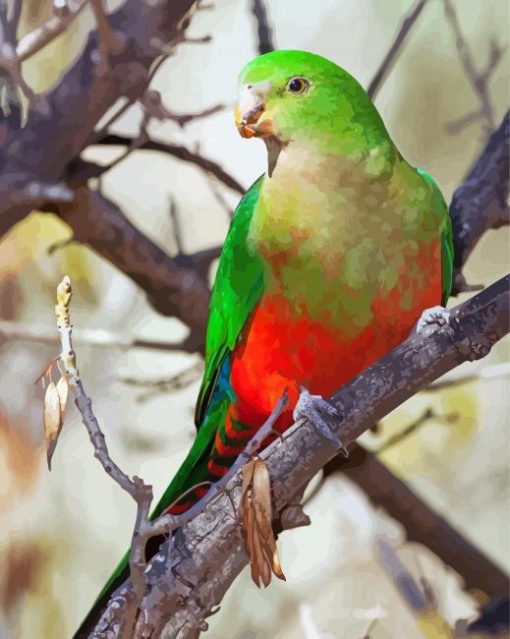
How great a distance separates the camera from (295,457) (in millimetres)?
627

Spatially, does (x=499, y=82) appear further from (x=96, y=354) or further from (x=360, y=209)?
(x=96, y=354)

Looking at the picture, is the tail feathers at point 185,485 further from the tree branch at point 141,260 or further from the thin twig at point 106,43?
the thin twig at point 106,43

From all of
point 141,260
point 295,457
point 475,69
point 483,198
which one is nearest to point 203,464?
point 295,457

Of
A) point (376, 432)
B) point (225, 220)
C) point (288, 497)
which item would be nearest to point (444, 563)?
point (376, 432)

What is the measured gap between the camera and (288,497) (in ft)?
2.07

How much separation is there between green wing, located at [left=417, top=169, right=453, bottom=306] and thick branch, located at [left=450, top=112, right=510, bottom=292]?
64mm

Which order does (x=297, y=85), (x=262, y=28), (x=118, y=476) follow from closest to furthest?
(x=118, y=476)
(x=297, y=85)
(x=262, y=28)

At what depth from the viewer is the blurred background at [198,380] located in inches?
31.2

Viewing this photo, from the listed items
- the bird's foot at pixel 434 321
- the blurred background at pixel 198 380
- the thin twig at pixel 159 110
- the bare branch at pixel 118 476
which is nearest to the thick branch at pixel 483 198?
the blurred background at pixel 198 380

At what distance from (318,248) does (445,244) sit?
11 centimetres

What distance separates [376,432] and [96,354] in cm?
27

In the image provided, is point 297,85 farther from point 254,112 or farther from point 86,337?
point 86,337

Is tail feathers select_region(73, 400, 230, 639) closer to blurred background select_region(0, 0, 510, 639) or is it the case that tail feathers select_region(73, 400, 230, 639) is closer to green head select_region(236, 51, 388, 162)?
blurred background select_region(0, 0, 510, 639)

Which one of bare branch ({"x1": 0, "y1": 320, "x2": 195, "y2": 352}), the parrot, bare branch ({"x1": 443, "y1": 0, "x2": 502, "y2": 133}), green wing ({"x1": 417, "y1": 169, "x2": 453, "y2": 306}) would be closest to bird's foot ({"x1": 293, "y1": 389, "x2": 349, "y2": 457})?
the parrot
